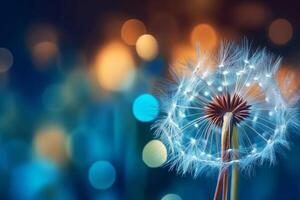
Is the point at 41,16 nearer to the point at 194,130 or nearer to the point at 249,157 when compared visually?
the point at 194,130

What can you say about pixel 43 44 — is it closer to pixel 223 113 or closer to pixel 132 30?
pixel 132 30

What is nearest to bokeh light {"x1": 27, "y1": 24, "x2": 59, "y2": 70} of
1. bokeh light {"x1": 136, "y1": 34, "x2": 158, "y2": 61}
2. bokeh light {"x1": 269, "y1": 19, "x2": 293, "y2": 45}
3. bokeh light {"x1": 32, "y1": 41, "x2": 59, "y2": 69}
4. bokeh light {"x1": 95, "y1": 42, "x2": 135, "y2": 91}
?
bokeh light {"x1": 32, "y1": 41, "x2": 59, "y2": 69}

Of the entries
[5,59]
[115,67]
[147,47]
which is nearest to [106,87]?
[115,67]

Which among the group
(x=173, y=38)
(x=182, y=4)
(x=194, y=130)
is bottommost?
(x=194, y=130)

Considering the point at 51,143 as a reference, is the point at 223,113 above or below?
above

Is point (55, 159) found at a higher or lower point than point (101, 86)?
lower

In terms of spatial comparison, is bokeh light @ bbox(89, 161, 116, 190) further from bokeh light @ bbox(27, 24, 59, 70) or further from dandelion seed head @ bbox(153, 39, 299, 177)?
bokeh light @ bbox(27, 24, 59, 70)

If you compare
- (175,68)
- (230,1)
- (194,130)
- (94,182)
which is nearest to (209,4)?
(230,1)
